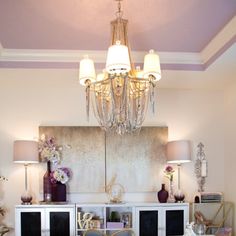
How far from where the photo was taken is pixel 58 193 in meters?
4.17

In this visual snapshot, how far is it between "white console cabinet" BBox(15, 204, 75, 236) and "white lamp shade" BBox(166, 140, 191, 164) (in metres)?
1.43

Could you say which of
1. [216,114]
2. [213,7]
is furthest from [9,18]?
[216,114]

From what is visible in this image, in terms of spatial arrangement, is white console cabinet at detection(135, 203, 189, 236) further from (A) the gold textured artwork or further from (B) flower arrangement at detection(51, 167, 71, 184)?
(B) flower arrangement at detection(51, 167, 71, 184)

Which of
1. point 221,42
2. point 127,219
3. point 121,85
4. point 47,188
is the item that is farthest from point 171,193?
point 121,85

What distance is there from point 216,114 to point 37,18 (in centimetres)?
298

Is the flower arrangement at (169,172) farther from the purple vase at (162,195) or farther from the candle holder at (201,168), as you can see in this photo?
the candle holder at (201,168)

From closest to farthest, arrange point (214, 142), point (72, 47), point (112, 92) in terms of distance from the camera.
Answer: point (112, 92), point (72, 47), point (214, 142)

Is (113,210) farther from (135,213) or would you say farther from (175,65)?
(175,65)

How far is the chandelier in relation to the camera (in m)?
2.43

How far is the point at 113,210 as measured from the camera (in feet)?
14.2

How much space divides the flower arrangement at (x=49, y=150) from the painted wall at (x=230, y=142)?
234 cm

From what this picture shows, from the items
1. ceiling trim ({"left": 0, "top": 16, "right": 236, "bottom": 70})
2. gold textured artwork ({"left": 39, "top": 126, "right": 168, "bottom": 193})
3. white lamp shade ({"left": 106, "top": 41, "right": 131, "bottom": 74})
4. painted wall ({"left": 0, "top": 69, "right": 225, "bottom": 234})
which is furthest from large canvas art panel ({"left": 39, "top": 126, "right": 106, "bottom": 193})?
white lamp shade ({"left": 106, "top": 41, "right": 131, "bottom": 74})

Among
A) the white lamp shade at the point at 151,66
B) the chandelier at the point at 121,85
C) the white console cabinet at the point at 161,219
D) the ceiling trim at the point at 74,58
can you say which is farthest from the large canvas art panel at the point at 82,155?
the white lamp shade at the point at 151,66

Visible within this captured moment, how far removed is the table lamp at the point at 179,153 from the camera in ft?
13.7
